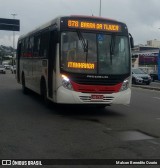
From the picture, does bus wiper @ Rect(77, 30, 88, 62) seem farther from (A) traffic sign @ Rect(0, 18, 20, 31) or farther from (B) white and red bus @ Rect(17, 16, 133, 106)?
(A) traffic sign @ Rect(0, 18, 20, 31)

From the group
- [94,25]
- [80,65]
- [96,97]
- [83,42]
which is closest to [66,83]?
[80,65]

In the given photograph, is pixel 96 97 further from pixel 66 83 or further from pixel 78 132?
pixel 78 132

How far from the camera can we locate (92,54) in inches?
516

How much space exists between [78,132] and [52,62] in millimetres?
3866

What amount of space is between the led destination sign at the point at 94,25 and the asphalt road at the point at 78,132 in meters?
2.78

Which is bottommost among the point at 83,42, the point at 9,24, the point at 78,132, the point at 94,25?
the point at 78,132

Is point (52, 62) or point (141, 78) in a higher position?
point (52, 62)

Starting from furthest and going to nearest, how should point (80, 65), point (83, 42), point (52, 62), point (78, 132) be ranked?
point (52, 62), point (83, 42), point (80, 65), point (78, 132)

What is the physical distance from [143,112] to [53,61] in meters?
3.78

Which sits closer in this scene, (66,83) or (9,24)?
(66,83)

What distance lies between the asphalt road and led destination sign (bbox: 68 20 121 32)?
2780mm

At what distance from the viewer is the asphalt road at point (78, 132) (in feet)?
26.1

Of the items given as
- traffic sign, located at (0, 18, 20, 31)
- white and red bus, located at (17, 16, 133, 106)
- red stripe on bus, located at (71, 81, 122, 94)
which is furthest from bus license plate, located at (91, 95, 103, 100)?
traffic sign, located at (0, 18, 20, 31)

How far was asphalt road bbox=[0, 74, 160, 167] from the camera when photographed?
7.95 metres
